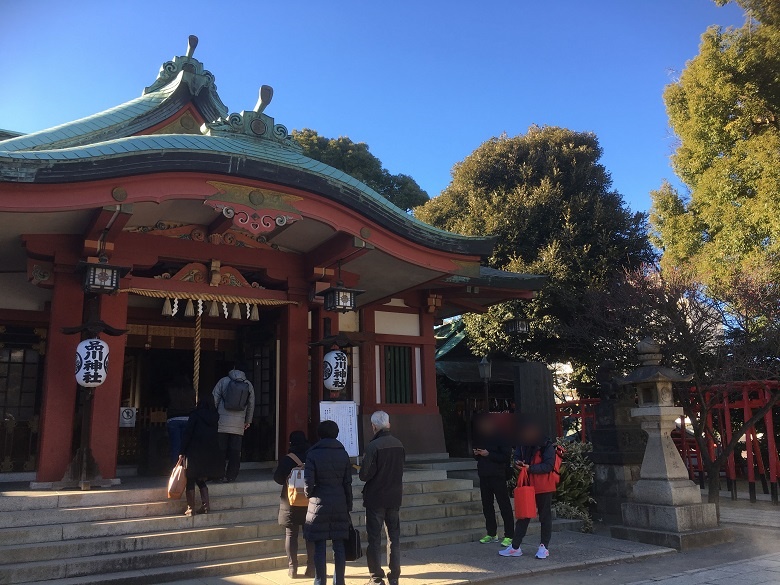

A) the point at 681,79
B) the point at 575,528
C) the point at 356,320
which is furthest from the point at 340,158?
the point at 575,528

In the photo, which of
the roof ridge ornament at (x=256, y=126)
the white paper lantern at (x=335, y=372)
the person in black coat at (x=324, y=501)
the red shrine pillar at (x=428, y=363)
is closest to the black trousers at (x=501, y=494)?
the person in black coat at (x=324, y=501)

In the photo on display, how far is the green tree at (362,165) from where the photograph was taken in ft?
99.7

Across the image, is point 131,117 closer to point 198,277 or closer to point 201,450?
point 198,277

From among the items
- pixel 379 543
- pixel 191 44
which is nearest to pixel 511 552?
pixel 379 543

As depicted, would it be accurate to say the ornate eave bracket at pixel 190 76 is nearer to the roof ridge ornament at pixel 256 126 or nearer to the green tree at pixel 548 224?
the roof ridge ornament at pixel 256 126

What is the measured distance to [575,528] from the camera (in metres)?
9.02

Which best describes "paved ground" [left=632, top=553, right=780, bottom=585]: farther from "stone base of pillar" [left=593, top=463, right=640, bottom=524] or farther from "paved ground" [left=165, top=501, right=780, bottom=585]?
"stone base of pillar" [left=593, top=463, right=640, bottom=524]

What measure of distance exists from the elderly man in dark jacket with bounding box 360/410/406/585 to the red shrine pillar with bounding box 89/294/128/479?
418 cm

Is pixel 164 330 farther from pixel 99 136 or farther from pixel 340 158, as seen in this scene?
pixel 340 158

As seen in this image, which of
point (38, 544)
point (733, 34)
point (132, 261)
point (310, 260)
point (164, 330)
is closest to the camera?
point (38, 544)

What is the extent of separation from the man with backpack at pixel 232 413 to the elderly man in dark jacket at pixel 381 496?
295 cm

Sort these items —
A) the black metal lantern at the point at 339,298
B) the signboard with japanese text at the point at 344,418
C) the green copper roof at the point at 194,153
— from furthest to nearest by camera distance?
the black metal lantern at the point at 339,298
the signboard with japanese text at the point at 344,418
the green copper roof at the point at 194,153

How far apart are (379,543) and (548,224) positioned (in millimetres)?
14265

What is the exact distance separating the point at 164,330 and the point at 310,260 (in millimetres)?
3649
